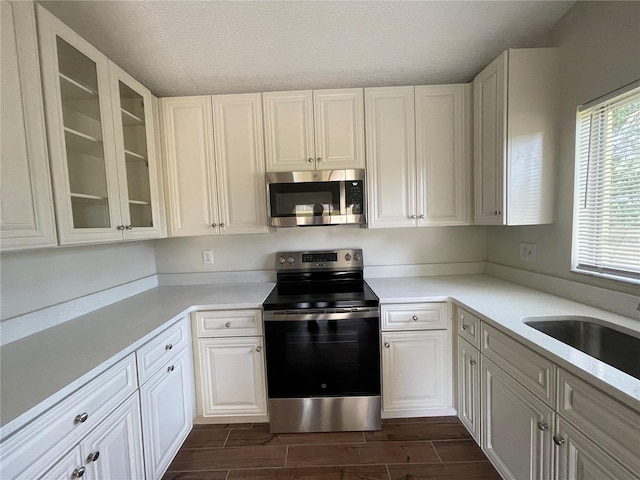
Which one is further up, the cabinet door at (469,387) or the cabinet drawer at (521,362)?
the cabinet drawer at (521,362)

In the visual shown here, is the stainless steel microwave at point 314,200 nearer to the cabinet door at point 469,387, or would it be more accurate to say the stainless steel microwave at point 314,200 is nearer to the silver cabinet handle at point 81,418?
the cabinet door at point 469,387

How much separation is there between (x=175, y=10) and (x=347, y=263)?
6.27 ft

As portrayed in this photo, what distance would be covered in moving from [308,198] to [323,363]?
112cm

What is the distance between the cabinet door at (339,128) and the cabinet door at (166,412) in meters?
1.61

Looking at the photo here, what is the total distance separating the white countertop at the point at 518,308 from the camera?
0.82 m

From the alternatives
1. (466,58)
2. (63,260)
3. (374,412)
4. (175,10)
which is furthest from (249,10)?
(374,412)

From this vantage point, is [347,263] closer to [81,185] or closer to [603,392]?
[603,392]

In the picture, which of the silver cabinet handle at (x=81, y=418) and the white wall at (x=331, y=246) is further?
the white wall at (x=331, y=246)

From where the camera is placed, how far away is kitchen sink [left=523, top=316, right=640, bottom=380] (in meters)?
1.13

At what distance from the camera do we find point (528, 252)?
6.09 ft

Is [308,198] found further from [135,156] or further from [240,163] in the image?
[135,156]

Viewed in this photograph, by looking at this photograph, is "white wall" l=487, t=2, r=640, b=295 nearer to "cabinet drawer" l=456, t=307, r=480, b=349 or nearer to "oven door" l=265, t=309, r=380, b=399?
"cabinet drawer" l=456, t=307, r=480, b=349

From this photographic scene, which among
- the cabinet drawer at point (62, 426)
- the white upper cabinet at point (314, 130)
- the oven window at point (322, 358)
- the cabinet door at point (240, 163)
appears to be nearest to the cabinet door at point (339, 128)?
the white upper cabinet at point (314, 130)

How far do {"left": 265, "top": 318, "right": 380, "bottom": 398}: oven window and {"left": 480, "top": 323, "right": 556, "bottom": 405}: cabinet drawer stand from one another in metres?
0.61
